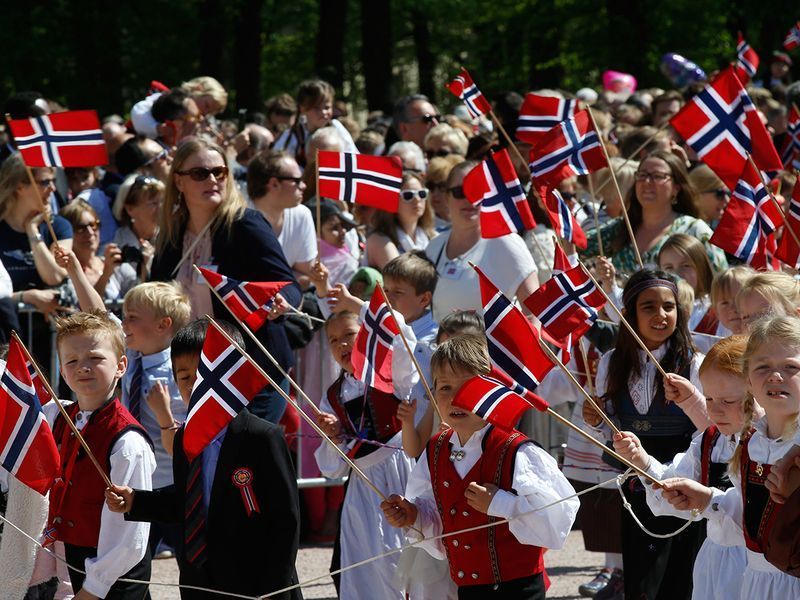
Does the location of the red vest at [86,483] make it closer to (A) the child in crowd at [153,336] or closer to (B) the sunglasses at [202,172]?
(A) the child in crowd at [153,336]

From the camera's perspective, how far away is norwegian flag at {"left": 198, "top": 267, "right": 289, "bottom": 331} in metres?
6.56

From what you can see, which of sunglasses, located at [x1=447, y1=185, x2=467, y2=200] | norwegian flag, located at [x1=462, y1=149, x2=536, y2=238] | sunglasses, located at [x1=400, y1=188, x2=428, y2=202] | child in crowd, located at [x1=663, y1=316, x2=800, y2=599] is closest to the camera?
child in crowd, located at [x1=663, y1=316, x2=800, y2=599]

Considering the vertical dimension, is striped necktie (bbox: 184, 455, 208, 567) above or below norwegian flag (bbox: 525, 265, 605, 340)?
below

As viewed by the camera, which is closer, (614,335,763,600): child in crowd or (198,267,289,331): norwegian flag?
(614,335,763,600): child in crowd

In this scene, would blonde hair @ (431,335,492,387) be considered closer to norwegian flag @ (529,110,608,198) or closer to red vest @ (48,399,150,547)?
red vest @ (48,399,150,547)

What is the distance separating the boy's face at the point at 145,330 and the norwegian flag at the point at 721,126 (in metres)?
3.26

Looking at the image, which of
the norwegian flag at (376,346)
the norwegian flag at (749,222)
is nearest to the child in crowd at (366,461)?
the norwegian flag at (376,346)

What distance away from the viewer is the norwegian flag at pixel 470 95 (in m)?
9.60

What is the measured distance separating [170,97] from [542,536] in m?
6.96

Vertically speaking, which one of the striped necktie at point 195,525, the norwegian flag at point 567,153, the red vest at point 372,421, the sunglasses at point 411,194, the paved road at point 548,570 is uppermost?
the norwegian flag at point 567,153

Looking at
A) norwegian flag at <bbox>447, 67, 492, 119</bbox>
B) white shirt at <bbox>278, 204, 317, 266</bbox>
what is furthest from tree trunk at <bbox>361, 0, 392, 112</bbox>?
white shirt at <bbox>278, 204, 317, 266</bbox>

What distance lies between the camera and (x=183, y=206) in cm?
727

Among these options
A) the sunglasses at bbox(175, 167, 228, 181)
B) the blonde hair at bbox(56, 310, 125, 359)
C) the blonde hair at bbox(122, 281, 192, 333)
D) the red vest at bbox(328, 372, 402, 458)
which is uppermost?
the sunglasses at bbox(175, 167, 228, 181)

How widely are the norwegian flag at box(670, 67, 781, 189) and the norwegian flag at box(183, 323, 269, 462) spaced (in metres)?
3.71
